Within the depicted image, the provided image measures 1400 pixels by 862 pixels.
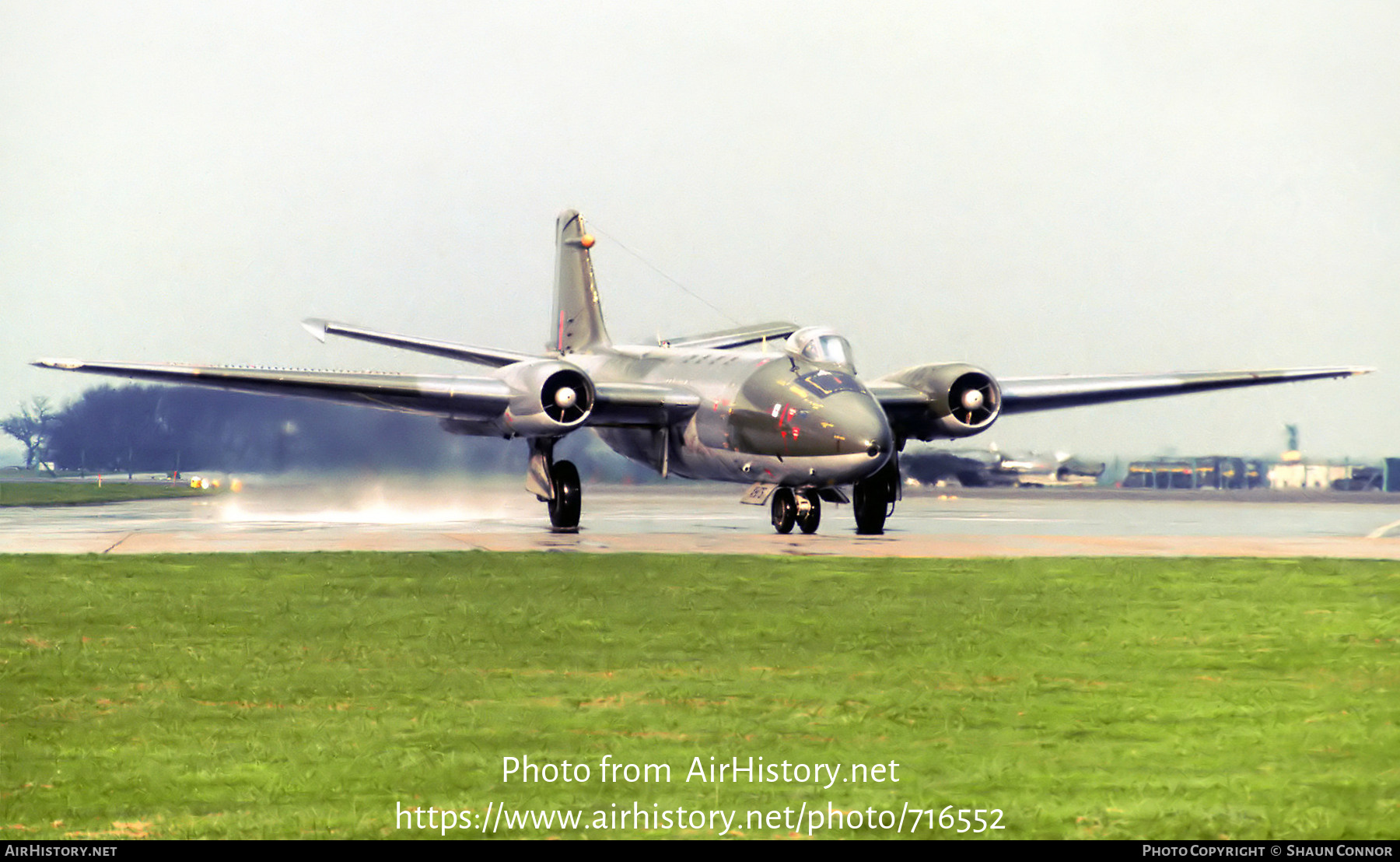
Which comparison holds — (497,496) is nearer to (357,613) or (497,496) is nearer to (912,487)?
(912,487)

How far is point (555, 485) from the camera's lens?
3119cm

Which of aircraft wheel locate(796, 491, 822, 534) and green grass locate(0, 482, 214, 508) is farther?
green grass locate(0, 482, 214, 508)

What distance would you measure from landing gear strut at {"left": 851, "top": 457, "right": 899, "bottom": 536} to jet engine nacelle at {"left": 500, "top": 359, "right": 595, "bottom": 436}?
543cm

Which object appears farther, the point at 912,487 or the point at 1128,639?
the point at 912,487

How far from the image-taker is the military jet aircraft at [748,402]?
26.8 metres

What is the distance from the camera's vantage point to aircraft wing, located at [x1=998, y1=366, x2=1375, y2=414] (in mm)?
32188

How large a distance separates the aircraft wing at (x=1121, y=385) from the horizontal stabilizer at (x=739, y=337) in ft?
15.7

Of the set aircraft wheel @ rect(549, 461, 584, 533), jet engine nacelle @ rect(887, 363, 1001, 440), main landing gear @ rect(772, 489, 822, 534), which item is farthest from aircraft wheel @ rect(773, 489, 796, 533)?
aircraft wheel @ rect(549, 461, 584, 533)

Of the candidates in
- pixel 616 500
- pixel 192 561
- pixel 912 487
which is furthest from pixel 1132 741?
pixel 912 487

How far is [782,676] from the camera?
1070 centimetres

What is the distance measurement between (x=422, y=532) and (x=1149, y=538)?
13.2 metres

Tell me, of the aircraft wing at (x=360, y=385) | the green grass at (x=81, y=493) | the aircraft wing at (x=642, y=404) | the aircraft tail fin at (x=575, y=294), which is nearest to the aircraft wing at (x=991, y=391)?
the aircraft wing at (x=642, y=404)

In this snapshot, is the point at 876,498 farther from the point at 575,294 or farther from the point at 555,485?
the point at 575,294

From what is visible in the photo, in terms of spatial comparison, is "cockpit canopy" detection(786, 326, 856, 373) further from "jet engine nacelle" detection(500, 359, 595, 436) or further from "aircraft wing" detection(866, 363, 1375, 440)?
"jet engine nacelle" detection(500, 359, 595, 436)
